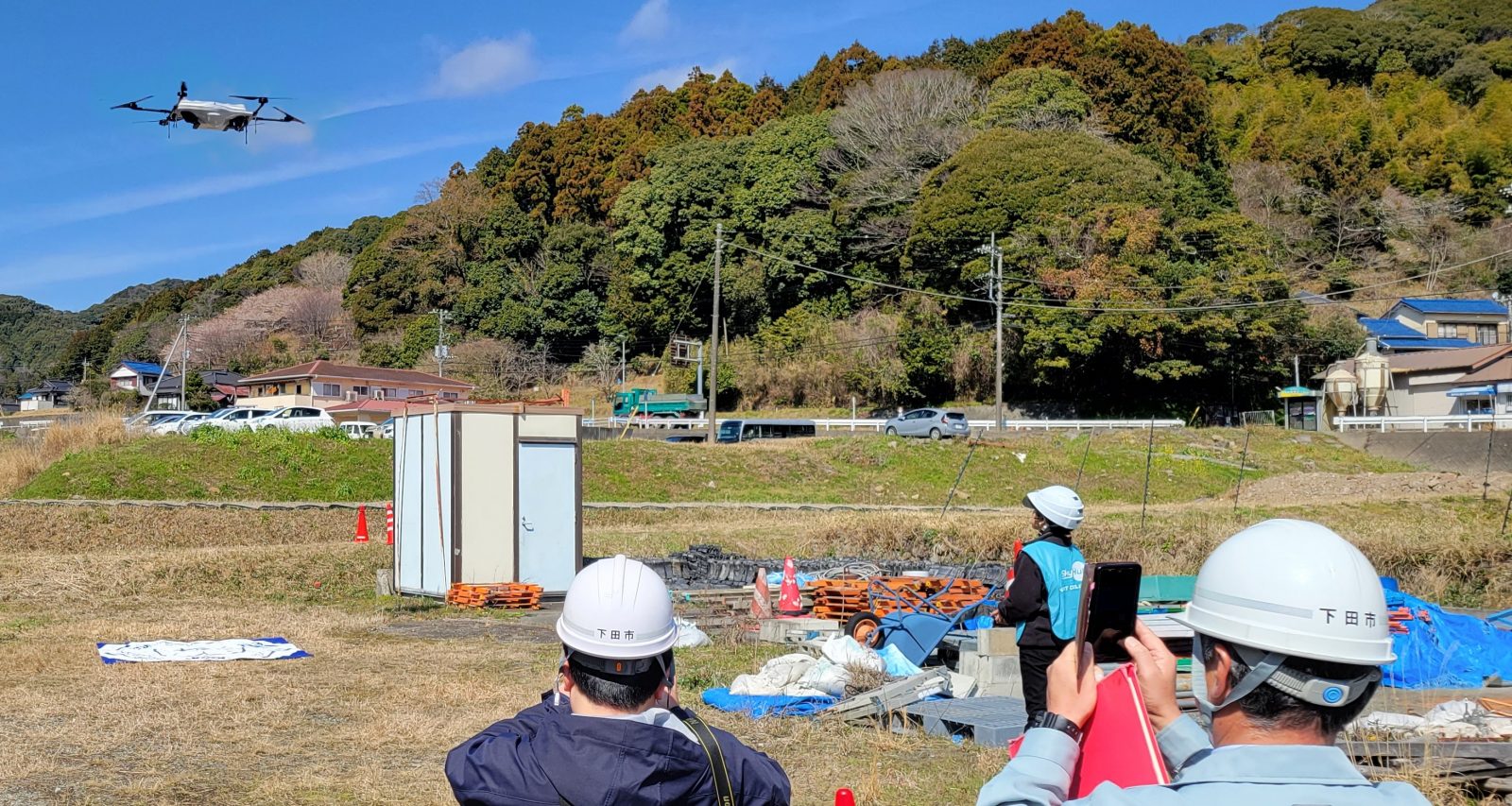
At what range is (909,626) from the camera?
994 cm

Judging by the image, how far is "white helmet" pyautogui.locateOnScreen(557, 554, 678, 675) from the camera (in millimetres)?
2639

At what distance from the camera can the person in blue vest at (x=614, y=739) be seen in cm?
249

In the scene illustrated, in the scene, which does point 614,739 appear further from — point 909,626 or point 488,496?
point 488,496

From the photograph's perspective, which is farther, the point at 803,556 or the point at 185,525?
the point at 185,525

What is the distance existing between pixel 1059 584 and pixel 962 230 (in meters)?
45.0

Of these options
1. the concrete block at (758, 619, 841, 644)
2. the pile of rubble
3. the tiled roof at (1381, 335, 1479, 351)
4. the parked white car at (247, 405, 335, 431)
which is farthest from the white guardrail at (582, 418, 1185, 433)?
the concrete block at (758, 619, 841, 644)

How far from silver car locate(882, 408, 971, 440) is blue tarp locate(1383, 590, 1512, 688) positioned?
30349mm

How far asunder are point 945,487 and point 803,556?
13354 mm

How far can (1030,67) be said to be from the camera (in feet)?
193

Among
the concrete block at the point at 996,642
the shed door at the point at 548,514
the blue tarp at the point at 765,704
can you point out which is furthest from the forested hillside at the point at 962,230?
the blue tarp at the point at 765,704

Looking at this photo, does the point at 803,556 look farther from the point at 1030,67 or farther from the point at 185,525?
the point at 1030,67

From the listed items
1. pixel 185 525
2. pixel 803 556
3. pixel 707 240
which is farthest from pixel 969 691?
pixel 707 240

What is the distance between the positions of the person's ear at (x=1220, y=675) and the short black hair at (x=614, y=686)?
125 cm

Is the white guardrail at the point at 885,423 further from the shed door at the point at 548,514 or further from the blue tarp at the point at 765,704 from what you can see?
the blue tarp at the point at 765,704
